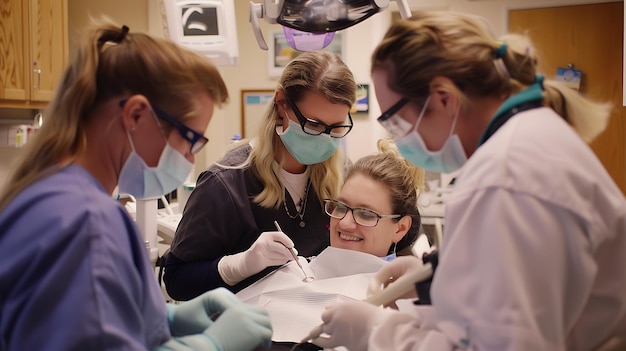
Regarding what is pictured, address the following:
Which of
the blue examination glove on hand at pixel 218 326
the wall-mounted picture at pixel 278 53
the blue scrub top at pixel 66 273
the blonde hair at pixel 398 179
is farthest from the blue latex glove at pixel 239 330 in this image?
the wall-mounted picture at pixel 278 53

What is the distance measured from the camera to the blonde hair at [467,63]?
3.27 feet

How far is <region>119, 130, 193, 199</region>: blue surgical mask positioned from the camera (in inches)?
43.1

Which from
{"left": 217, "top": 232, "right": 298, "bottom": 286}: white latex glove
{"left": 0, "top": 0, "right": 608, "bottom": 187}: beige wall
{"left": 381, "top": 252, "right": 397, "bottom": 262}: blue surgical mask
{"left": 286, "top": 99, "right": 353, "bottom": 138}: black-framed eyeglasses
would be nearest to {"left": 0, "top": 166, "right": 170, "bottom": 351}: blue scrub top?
{"left": 217, "top": 232, "right": 298, "bottom": 286}: white latex glove

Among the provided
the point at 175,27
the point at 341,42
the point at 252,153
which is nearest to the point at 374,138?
the point at 341,42

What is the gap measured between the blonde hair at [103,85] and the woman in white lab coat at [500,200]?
0.39 metres

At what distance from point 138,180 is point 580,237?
0.82m

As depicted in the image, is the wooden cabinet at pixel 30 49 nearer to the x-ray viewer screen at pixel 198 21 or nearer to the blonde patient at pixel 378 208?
the x-ray viewer screen at pixel 198 21

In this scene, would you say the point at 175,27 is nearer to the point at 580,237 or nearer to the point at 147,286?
the point at 147,286

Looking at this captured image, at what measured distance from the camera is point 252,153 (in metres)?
1.89

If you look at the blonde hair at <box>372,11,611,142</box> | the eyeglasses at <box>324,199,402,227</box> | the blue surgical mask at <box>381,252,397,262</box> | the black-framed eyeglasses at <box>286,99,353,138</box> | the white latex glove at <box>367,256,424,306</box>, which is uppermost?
the blonde hair at <box>372,11,611,142</box>

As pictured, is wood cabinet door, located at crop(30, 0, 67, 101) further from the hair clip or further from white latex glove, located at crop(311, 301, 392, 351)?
the hair clip

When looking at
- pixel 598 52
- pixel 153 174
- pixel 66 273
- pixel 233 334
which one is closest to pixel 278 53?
pixel 598 52

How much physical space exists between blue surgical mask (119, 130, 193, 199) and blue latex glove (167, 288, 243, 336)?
A: 260mm

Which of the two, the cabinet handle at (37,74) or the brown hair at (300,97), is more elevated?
the cabinet handle at (37,74)
